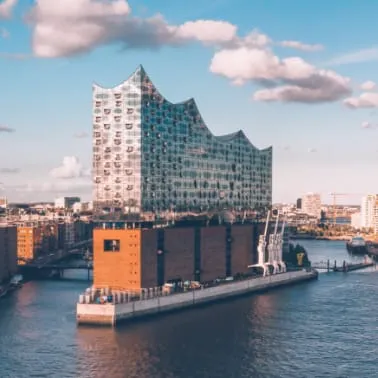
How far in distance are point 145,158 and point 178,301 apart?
16056 mm

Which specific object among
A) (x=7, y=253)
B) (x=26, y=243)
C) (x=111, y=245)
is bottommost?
(x=7, y=253)

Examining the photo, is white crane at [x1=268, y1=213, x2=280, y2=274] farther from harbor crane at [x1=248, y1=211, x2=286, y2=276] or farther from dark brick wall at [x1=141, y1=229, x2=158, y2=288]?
dark brick wall at [x1=141, y1=229, x2=158, y2=288]

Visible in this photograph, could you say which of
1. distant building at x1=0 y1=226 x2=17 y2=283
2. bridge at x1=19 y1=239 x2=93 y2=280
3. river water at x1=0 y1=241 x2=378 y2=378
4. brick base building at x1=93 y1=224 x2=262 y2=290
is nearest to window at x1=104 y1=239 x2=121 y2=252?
brick base building at x1=93 y1=224 x2=262 y2=290

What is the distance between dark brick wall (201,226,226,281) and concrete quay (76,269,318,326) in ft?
11.1

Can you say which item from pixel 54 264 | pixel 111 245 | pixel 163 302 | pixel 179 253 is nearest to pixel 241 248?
pixel 179 253

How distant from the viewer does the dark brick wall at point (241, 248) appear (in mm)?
97500

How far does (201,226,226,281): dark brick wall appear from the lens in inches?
3565

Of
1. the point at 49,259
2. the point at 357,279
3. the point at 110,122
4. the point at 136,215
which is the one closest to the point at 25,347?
the point at 136,215

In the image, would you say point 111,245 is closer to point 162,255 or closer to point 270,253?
point 162,255

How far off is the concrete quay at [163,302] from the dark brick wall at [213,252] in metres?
3.39

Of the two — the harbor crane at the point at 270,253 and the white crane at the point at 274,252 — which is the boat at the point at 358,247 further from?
the white crane at the point at 274,252

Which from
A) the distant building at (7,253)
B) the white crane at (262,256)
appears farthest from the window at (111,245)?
the white crane at (262,256)

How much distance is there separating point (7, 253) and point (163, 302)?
3655cm

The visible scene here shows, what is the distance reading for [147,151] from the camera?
8238 centimetres
